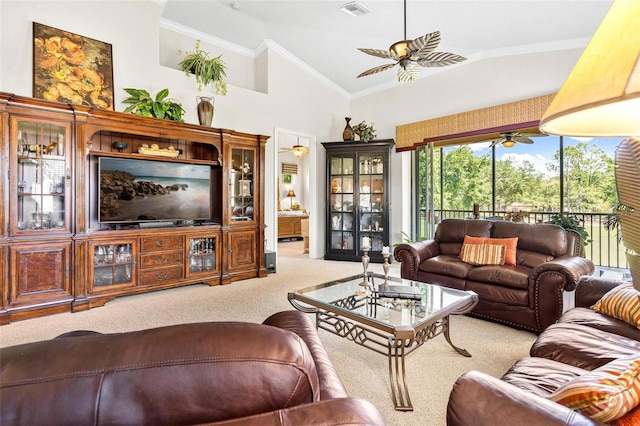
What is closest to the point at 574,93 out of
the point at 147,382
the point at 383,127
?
the point at 147,382

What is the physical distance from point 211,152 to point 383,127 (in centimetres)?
334

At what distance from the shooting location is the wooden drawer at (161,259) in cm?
384

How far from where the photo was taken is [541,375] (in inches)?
52.7

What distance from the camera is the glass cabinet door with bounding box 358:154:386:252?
238 inches

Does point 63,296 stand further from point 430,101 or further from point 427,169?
point 430,101

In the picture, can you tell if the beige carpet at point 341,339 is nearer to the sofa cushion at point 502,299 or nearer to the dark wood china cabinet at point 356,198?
the sofa cushion at point 502,299

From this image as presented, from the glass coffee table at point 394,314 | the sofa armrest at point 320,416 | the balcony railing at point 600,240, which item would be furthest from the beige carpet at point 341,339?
the balcony railing at point 600,240

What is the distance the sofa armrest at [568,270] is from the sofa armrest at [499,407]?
2.07 m

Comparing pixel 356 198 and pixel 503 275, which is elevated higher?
pixel 356 198

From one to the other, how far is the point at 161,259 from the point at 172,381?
380 cm

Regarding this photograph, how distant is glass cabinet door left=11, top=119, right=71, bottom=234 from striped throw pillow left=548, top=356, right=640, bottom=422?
4113 millimetres

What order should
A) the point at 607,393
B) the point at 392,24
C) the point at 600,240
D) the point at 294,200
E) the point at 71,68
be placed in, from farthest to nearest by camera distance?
the point at 294,200 < the point at 600,240 < the point at 392,24 < the point at 71,68 < the point at 607,393

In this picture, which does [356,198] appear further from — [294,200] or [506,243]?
[294,200]

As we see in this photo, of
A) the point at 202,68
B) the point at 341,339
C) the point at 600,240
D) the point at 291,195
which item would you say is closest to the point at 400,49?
the point at 341,339
